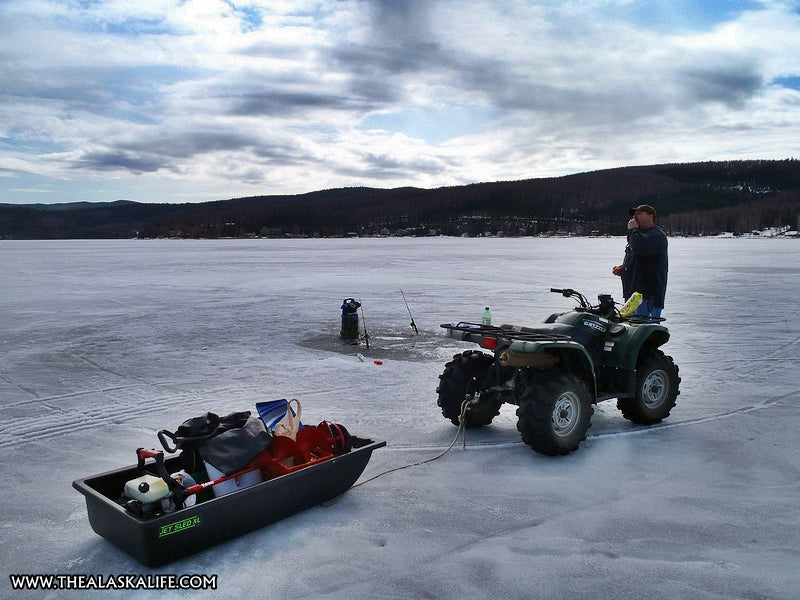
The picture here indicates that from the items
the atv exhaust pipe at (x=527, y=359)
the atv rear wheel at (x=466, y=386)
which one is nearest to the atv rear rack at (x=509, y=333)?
the atv exhaust pipe at (x=527, y=359)

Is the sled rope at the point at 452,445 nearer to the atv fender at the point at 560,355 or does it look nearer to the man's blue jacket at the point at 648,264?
the atv fender at the point at 560,355

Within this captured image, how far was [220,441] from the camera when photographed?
3355 millimetres

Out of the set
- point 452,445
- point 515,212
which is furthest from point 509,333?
point 515,212

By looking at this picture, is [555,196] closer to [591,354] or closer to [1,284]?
[1,284]

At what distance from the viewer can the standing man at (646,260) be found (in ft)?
20.0

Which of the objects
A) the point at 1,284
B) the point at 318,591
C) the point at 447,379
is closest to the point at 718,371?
the point at 447,379

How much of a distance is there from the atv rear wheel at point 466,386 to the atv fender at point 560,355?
2.12 feet

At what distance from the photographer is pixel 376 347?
8.63 m

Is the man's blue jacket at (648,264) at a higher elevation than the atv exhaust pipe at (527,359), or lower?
higher

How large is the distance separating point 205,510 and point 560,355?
2.70 meters

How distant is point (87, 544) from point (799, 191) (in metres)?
154

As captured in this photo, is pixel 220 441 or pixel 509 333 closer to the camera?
pixel 220 441

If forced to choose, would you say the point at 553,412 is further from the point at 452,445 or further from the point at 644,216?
the point at 644,216

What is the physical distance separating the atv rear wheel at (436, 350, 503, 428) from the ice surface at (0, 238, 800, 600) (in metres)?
0.24
